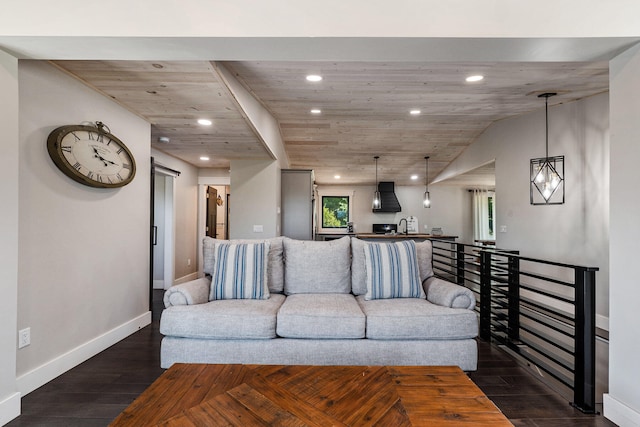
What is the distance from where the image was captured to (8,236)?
6.15ft

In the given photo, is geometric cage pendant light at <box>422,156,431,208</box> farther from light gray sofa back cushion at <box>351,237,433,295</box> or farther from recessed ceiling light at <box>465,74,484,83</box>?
light gray sofa back cushion at <box>351,237,433,295</box>

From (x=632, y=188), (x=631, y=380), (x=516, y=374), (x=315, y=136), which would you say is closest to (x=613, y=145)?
(x=632, y=188)

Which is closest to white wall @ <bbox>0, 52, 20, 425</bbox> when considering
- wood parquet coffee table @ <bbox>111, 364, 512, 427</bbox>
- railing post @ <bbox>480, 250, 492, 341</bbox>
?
wood parquet coffee table @ <bbox>111, 364, 512, 427</bbox>

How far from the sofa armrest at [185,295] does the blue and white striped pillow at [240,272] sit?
0.36 feet

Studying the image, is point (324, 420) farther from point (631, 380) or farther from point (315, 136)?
point (315, 136)

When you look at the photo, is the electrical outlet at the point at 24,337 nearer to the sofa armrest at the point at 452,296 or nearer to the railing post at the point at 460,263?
the sofa armrest at the point at 452,296

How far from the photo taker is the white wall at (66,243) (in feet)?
7.22

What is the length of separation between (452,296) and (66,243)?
2.97 meters

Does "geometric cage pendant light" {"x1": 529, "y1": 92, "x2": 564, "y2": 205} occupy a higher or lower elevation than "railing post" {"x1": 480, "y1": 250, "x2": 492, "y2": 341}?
higher

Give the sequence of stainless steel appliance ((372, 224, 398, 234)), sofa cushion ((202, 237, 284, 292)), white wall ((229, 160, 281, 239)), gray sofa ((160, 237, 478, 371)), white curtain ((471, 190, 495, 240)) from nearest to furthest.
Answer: gray sofa ((160, 237, 478, 371)) < sofa cushion ((202, 237, 284, 292)) < white wall ((229, 160, 281, 239)) < stainless steel appliance ((372, 224, 398, 234)) < white curtain ((471, 190, 495, 240))

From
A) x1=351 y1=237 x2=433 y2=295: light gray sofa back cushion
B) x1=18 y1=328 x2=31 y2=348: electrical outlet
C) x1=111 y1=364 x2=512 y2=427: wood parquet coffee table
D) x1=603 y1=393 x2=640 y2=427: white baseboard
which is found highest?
x1=351 y1=237 x2=433 y2=295: light gray sofa back cushion

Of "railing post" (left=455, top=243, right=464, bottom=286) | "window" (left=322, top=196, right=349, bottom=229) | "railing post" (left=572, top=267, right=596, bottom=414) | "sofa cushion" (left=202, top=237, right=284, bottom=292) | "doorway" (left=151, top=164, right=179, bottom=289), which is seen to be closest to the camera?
"railing post" (left=572, top=267, right=596, bottom=414)

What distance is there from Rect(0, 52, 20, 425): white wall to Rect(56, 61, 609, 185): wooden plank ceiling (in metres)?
0.57

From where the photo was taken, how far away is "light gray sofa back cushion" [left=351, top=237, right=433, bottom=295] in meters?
2.91
